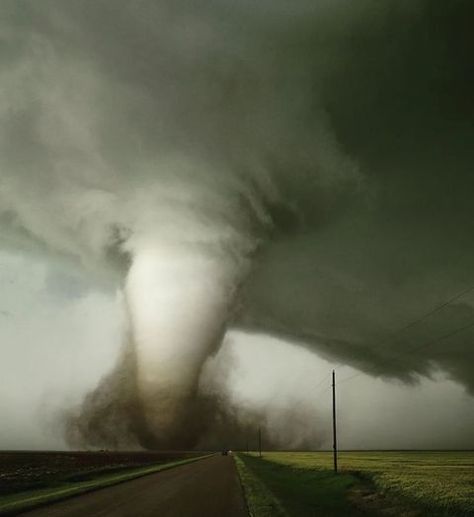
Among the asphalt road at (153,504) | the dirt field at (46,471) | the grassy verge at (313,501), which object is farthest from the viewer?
the dirt field at (46,471)

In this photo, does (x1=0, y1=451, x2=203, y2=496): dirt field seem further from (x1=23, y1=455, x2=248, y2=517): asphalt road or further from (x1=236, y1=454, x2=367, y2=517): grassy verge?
(x1=236, y1=454, x2=367, y2=517): grassy verge

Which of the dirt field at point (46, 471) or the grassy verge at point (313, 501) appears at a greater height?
the grassy verge at point (313, 501)

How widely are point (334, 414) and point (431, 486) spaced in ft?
92.2

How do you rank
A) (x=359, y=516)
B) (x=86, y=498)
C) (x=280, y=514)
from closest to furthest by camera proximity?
1. (x=280, y=514)
2. (x=359, y=516)
3. (x=86, y=498)

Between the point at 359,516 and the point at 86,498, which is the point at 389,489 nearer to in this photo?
the point at 359,516

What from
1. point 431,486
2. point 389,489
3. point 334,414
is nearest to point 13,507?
point 389,489

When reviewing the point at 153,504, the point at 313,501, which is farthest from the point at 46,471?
the point at 153,504

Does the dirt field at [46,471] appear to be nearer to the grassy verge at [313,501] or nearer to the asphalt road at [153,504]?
the asphalt road at [153,504]

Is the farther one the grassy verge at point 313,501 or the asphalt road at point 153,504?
the grassy verge at point 313,501

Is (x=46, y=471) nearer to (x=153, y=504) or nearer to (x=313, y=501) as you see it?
(x=313, y=501)

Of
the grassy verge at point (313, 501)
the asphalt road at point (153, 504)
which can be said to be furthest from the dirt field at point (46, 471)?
the grassy verge at point (313, 501)

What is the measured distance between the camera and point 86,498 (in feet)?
90.8

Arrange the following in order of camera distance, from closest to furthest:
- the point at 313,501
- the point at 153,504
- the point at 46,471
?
the point at 153,504
the point at 313,501
the point at 46,471

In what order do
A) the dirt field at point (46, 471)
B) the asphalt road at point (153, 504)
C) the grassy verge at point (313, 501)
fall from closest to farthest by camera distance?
the asphalt road at point (153, 504), the grassy verge at point (313, 501), the dirt field at point (46, 471)
